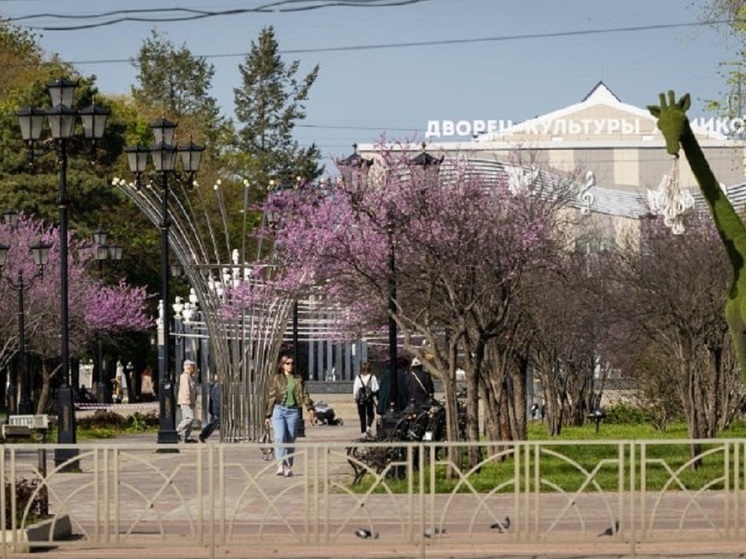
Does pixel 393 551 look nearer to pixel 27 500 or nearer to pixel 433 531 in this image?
pixel 433 531

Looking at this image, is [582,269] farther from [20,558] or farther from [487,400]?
[20,558]

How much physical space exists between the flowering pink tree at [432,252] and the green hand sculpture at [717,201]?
9.98 m

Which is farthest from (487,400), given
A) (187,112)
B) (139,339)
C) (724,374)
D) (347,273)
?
(187,112)

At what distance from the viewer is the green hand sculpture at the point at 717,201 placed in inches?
582

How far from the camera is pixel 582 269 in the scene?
1719 inches

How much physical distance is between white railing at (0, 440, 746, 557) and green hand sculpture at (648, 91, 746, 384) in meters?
1.42

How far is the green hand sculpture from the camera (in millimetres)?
14781

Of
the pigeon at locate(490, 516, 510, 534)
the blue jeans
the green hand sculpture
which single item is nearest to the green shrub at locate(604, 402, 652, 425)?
the blue jeans

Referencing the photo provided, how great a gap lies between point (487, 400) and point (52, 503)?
1402 centimetres

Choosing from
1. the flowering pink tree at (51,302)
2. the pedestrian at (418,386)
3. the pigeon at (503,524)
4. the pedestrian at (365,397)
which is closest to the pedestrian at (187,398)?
the pedestrian at (418,386)

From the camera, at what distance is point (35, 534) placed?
53.2 feet

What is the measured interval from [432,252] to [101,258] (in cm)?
2630

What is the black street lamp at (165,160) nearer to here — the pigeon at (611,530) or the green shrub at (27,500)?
the green shrub at (27,500)

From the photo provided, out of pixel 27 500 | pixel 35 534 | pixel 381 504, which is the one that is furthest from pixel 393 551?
pixel 27 500
